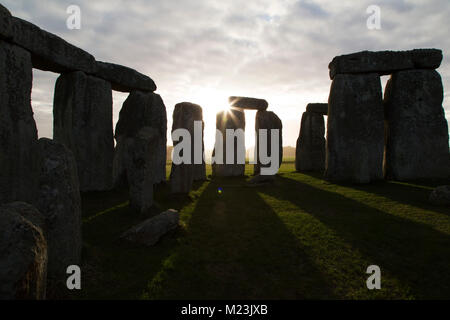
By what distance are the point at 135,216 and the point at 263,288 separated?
138 inches

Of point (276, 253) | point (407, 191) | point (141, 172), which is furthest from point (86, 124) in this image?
point (407, 191)

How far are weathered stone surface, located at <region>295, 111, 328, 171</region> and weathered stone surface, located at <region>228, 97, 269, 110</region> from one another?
2865 mm

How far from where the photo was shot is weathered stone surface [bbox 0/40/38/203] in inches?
219

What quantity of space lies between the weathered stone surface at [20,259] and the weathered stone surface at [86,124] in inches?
253

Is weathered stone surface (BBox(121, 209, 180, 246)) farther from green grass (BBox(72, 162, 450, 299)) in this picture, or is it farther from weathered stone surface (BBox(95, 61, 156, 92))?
weathered stone surface (BBox(95, 61, 156, 92))

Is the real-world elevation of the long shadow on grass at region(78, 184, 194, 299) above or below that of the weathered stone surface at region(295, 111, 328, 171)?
below

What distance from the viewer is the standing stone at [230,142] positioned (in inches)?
538

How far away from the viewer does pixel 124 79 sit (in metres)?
9.52

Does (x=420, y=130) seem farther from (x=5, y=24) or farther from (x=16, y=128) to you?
(x=5, y=24)

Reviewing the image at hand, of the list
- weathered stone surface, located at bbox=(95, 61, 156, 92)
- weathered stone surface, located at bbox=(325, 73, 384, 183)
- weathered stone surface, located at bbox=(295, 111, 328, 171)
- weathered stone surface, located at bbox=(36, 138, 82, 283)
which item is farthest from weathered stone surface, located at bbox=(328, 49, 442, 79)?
weathered stone surface, located at bbox=(36, 138, 82, 283)

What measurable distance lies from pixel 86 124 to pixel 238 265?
22.3ft

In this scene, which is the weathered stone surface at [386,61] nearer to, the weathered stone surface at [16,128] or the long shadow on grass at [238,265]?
the long shadow on grass at [238,265]

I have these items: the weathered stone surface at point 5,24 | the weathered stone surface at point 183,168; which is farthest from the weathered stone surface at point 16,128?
the weathered stone surface at point 183,168

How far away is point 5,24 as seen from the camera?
17.8 feet
